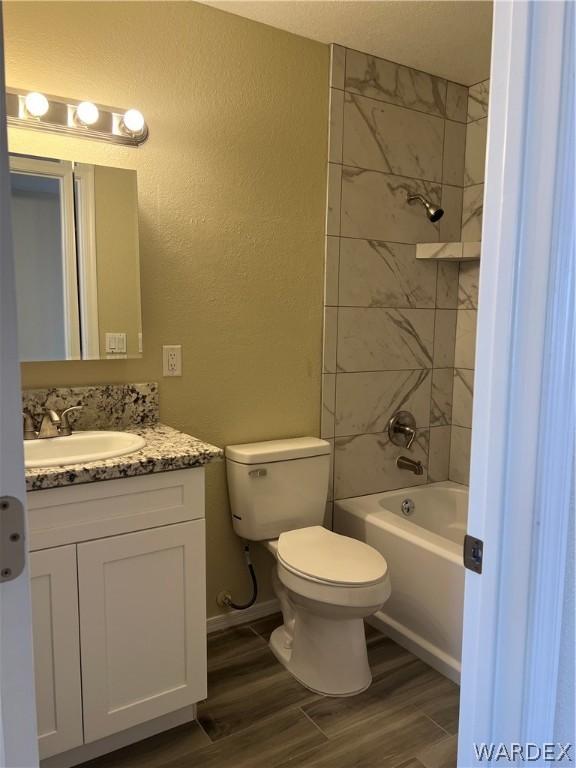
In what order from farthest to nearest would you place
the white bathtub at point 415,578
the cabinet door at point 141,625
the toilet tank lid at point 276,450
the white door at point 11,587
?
1. the toilet tank lid at point 276,450
2. the white bathtub at point 415,578
3. the cabinet door at point 141,625
4. the white door at point 11,587

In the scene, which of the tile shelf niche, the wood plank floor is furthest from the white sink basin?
the tile shelf niche

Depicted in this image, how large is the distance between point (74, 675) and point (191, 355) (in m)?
1.15

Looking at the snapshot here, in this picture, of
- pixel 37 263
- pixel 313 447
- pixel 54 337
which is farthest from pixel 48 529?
pixel 313 447

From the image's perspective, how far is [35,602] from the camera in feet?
4.99

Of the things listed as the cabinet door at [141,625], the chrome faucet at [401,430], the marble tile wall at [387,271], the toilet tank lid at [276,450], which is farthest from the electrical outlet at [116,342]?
the chrome faucet at [401,430]

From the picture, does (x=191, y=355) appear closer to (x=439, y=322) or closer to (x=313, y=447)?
(x=313, y=447)

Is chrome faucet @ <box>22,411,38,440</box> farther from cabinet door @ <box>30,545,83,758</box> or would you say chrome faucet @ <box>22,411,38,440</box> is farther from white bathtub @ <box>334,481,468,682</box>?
white bathtub @ <box>334,481,468,682</box>

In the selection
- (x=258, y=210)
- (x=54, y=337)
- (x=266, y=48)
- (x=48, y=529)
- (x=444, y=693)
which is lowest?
(x=444, y=693)

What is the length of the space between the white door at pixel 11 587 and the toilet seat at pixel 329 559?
1337mm

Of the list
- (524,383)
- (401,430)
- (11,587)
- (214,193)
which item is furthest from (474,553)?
(401,430)

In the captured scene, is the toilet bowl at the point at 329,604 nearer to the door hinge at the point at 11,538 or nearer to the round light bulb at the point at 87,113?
the door hinge at the point at 11,538

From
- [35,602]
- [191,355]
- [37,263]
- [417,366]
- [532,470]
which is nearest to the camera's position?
→ [532,470]

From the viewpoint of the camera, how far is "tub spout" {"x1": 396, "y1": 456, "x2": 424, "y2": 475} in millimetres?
2807

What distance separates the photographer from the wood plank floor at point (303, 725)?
1.74 m
